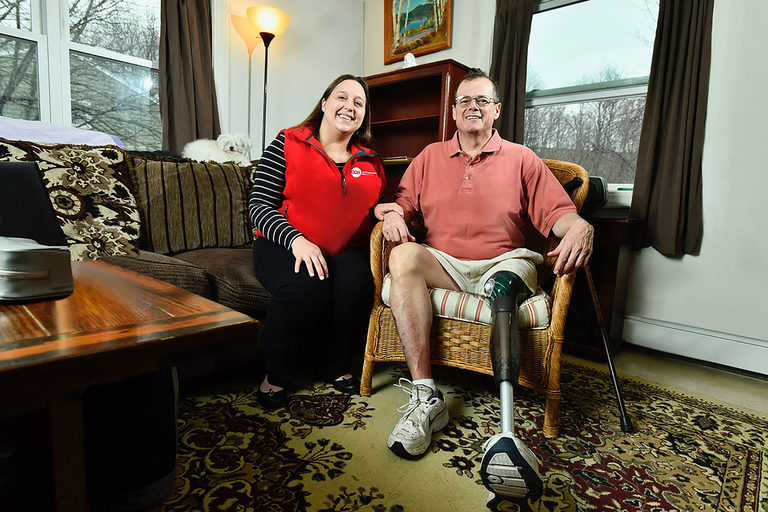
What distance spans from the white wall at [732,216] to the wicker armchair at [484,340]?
994 millimetres

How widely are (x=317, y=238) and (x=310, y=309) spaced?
27 cm

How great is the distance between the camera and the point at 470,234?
1.59m

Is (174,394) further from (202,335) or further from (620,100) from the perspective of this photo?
(620,100)

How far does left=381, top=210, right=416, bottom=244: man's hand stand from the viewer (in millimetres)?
1478

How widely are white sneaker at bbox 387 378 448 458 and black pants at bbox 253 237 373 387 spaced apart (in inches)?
15.0

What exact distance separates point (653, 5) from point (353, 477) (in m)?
2.76

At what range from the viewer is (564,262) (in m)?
1.29

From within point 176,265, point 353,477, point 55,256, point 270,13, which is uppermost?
point 270,13

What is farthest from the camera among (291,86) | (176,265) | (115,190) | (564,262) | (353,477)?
(291,86)

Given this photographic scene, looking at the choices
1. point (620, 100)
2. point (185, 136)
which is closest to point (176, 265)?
point (185, 136)

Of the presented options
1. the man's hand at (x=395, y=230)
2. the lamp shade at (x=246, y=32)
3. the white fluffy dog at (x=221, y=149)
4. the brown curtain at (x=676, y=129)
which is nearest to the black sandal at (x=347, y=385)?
the man's hand at (x=395, y=230)

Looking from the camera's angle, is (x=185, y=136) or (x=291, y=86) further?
(x=291, y=86)

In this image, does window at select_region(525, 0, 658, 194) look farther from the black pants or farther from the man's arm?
the black pants

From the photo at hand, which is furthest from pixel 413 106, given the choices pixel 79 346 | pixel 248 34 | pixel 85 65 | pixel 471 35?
pixel 79 346
